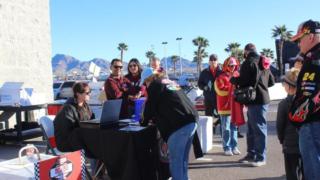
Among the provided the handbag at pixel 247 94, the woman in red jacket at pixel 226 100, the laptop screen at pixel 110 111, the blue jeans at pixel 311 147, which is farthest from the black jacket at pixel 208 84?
the blue jeans at pixel 311 147

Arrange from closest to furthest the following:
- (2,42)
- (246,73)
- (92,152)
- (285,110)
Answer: (285,110) → (92,152) → (246,73) → (2,42)

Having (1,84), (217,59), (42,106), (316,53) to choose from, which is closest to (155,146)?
(316,53)

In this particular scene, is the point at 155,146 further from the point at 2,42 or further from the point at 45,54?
the point at 45,54

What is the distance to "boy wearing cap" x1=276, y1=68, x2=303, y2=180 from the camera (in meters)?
4.63

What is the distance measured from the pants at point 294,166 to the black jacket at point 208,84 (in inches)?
166

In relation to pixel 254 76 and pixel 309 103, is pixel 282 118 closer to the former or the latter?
pixel 309 103

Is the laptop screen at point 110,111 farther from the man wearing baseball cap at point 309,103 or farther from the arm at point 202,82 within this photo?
the arm at point 202,82

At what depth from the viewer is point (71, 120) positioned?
5.21 m

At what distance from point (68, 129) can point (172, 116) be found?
1.36 meters

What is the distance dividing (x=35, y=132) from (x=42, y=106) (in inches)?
26.1

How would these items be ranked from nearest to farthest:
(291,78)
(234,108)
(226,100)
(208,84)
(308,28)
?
(308,28) → (291,78) → (234,108) → (226,100) → (208,84)

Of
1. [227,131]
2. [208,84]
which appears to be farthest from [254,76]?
[208,84]

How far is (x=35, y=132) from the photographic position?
10203mm

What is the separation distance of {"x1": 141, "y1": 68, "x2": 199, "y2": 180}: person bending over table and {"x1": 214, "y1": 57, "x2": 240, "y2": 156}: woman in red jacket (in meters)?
2.88
